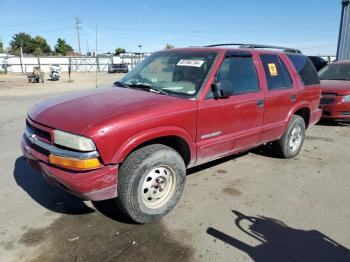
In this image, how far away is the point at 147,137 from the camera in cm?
324

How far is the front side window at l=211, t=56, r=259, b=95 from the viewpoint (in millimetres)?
4047

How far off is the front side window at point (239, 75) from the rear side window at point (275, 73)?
1.07ft

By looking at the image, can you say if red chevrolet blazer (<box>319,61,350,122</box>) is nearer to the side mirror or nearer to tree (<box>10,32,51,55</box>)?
the side mirror

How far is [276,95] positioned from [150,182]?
2.49 m

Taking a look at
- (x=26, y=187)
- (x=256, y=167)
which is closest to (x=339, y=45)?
(x=256, y=167)

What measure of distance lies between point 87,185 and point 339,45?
17.7 m

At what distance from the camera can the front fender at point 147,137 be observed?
3.06 m

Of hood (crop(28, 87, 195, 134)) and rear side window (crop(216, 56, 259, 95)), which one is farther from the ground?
rear side window (crop(216, 56, 259, 95))

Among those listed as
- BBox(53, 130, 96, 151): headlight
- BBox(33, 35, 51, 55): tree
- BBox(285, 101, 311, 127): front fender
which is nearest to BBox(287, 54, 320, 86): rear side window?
BBox(285, 101, 311, 127): front fender

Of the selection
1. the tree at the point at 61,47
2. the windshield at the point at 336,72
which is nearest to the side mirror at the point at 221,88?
the windshield at the point at 336,72

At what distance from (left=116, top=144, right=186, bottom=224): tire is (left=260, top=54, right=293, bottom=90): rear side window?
2099mm

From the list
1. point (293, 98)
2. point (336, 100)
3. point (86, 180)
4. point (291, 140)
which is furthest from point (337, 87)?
point (86, 180)

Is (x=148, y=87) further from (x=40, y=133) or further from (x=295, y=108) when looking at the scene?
(x=295, y=108)

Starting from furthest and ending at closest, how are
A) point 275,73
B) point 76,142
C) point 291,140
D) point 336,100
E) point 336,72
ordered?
point 336,72 < point 336,100 < point 291,140 < point 275,73 < point 76,142
